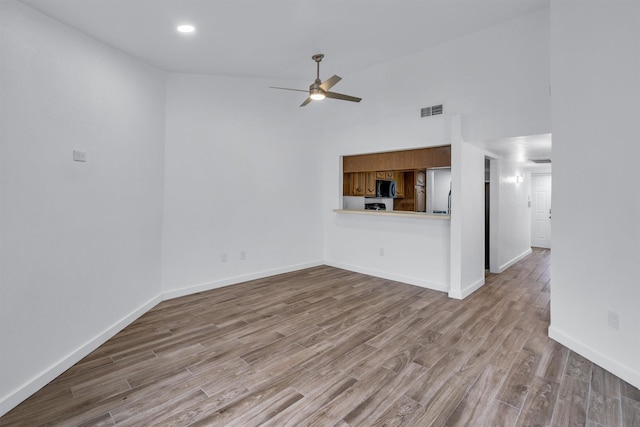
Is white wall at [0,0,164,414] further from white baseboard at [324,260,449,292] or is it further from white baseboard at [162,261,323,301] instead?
white baseboard at [324,260,449,292]

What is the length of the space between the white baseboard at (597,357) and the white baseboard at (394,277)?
1.51 metres

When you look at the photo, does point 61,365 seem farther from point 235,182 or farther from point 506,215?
point 506,215

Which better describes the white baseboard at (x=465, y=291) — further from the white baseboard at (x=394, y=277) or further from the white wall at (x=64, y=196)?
the white wall at (x=64, y=196)

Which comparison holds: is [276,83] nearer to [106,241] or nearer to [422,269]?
[106,241]

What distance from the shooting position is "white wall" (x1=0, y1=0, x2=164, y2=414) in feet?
6.81

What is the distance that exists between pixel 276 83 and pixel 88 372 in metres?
4.37

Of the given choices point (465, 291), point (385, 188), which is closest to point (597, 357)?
point (465, 291)

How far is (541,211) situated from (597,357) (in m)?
6.92

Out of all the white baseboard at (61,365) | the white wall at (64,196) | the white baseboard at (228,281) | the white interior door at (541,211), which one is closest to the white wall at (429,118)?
the white baseboard at (228,281)

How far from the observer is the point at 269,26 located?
3174 millimetres

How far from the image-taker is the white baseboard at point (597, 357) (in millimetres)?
2223

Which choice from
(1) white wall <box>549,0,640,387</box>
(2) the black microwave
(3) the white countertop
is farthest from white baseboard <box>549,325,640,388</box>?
(2) the black microwave

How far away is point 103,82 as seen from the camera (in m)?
2.96

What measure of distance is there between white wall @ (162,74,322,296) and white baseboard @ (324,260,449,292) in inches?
23.2
